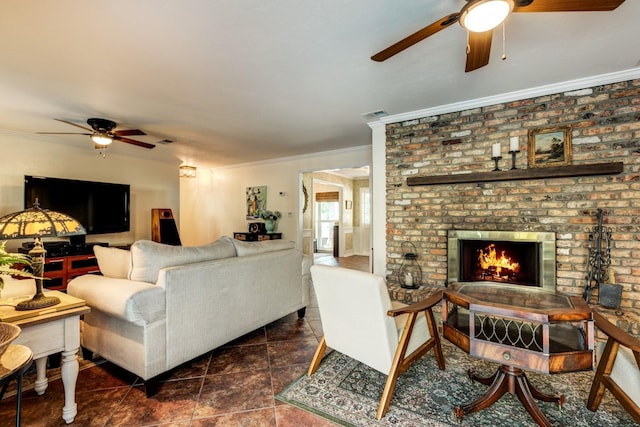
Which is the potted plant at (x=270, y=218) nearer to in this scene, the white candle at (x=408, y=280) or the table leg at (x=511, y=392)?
the white candle at (x=408, y=280)

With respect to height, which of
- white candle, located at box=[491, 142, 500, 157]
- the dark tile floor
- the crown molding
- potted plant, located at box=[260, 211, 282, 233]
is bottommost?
the dark tile floor

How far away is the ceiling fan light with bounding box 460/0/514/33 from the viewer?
1.31 meters

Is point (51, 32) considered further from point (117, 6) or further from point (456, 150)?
point (456, 150)

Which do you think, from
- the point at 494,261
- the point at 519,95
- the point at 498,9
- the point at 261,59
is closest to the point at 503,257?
the point at 494,261

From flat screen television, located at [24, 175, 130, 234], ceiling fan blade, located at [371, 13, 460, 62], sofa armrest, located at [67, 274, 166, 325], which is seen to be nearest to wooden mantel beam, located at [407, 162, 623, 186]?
ceiling fan blade, located at [371, 13, 460, 62]

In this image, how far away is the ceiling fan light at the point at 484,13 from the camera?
131 cm

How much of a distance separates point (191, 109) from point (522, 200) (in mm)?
3655

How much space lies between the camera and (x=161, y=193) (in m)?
6.09

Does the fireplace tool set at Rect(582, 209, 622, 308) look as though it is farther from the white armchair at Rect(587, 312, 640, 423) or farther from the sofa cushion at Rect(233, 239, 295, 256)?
the sofa cushion at Rect(233, 239, 295, 256)

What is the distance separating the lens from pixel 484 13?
136cm

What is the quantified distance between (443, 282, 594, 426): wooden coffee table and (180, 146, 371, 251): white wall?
3591 mm

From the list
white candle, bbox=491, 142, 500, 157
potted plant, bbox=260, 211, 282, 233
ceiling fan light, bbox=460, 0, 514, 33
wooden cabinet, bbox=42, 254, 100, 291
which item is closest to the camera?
ceiling fan light, bbox=460, 0, 514, 33

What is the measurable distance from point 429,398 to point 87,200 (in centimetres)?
550

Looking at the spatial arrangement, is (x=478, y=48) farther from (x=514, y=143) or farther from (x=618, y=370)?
(x=618, y=370)
